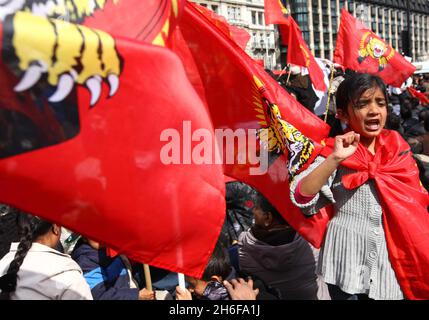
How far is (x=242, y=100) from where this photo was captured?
2.42 m

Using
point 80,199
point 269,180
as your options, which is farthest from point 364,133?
point 80,199

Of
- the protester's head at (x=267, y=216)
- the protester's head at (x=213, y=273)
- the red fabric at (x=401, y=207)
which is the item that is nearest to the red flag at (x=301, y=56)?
the protester's head at (x=267, y=216)

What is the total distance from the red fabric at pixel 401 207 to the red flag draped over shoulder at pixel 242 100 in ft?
0.89

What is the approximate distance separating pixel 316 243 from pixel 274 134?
55 cm

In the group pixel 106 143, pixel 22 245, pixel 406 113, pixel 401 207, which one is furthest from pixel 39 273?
pixel 406 113

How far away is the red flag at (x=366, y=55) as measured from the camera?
5.70m

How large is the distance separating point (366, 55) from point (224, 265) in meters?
4.27

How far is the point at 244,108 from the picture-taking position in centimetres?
243

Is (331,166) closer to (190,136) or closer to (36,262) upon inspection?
(190,136)

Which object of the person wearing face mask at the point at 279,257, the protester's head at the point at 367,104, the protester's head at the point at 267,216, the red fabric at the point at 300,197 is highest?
the protester's head at the point at 367,104

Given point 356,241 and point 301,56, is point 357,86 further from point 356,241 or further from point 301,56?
point 301,56

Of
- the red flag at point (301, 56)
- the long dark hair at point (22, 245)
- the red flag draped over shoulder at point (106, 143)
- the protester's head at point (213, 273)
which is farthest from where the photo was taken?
the red flag at point (301, 56)

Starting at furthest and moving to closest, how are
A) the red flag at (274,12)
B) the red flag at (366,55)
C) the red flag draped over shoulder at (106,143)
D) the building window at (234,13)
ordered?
1. the building window at (234,13)
2. the red flag at (274,12)
3. the red flag at (366,55)
4. the red flag draped over shoulder at (106,143)

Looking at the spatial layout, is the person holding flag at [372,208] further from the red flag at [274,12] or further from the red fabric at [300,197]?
the red flag at [274,12]
